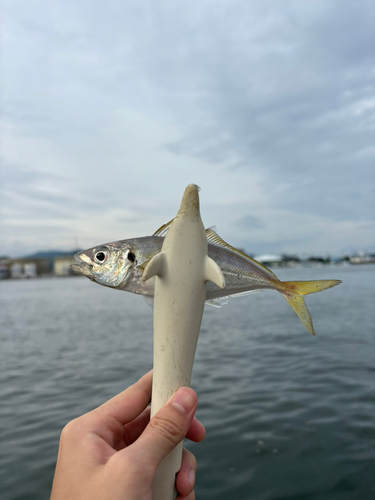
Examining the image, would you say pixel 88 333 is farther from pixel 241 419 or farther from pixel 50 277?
pixel 50 277

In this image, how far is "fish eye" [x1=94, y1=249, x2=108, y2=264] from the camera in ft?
6.07

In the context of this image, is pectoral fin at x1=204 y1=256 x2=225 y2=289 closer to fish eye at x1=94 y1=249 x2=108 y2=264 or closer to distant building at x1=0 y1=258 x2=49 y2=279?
fish eye at x1=94 y1=249 x2=108 y2=264

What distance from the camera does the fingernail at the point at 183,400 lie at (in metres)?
1.73

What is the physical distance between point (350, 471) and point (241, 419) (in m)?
2.89

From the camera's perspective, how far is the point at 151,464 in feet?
5.56

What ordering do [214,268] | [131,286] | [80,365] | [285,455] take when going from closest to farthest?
[214,268], [131,286], [285,455], [80,365]

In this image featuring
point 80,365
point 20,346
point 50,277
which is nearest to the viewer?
point 80,365

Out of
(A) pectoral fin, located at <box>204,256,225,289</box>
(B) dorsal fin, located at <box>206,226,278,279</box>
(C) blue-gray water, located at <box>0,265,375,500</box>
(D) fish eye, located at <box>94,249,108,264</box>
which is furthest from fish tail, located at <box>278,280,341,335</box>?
(C) blue-gray water, located at <box>0,265,375,500</box>

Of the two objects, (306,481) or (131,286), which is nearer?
(131,286)

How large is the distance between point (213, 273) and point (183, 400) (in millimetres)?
677

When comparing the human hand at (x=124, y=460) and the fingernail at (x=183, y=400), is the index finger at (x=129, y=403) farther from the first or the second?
the fingernail at (x=183, y=400)

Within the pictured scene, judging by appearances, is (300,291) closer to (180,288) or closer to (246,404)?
(180,288)

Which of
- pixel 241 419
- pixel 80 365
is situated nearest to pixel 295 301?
pixel 241 419

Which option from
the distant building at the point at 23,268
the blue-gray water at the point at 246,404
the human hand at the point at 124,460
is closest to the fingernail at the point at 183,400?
the human hand at the point at 124,460
